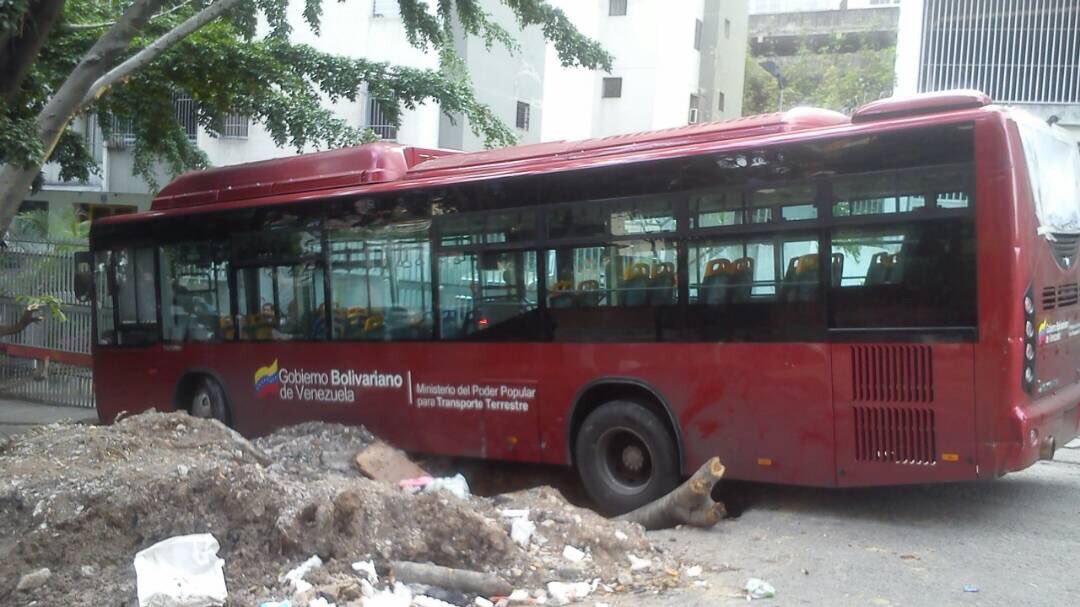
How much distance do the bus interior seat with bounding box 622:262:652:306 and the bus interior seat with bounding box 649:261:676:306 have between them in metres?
0.04

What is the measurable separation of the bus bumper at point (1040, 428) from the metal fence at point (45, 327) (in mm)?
13700

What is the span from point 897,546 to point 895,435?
711 millimetres

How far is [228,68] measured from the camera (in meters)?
13.9

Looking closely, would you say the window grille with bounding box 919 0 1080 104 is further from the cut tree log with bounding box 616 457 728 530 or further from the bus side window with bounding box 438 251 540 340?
the cut tree log with bounding box 616 457 728 530

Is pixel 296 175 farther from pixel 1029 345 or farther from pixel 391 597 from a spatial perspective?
pixel 1029 345

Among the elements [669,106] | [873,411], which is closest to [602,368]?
[873,411]

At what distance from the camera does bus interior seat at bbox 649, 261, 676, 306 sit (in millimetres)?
7977

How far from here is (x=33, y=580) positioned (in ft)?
20.0

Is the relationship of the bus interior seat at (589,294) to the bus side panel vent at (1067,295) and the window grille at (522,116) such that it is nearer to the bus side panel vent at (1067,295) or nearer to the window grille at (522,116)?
the bus side panel vent at (1067,295)

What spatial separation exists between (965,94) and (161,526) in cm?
571

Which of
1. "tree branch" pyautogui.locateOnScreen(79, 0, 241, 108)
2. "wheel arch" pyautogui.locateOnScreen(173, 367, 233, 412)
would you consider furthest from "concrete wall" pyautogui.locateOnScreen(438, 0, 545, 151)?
"tree branch" pyautogui.locateOnScreen(79, 0, 241, 108)

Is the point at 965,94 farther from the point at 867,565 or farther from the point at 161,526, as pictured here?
the point at 161,526

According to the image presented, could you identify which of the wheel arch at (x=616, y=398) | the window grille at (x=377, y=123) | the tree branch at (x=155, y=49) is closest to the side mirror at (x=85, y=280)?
the tree branch at (x=155, y=49)

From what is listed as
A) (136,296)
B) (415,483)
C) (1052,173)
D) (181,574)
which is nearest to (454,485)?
(415,483)
